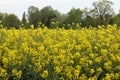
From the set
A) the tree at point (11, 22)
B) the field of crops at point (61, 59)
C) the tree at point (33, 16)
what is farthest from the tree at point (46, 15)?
the field of crops at point (61, 59)

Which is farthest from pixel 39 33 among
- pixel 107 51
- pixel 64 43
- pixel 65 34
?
pixel 107 51

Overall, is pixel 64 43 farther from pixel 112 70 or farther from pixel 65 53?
pixel 112 70

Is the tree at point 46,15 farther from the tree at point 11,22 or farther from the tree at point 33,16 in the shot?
the tree at point 11,22

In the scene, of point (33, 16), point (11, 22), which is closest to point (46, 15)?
point (33, 16)

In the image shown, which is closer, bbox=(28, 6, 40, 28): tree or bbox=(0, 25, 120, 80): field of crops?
bbox=(0, 25, 120, 80): field of crops

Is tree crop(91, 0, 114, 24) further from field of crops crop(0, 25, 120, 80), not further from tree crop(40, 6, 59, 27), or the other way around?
field of crops crop(0, 25, 120, 80)

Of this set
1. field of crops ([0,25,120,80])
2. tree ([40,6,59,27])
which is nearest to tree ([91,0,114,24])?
tree ([40,6,59,27])

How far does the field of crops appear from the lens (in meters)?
7.06

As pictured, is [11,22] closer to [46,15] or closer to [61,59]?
[46,15]

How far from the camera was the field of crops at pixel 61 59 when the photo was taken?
7059mm

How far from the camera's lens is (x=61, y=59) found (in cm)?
717

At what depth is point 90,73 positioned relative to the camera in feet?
23.4

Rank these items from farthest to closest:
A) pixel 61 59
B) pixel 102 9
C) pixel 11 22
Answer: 1. pixel 102 9
2. pixel 11 22
3. pixel 61 59

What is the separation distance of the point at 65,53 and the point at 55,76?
1.93 ft
